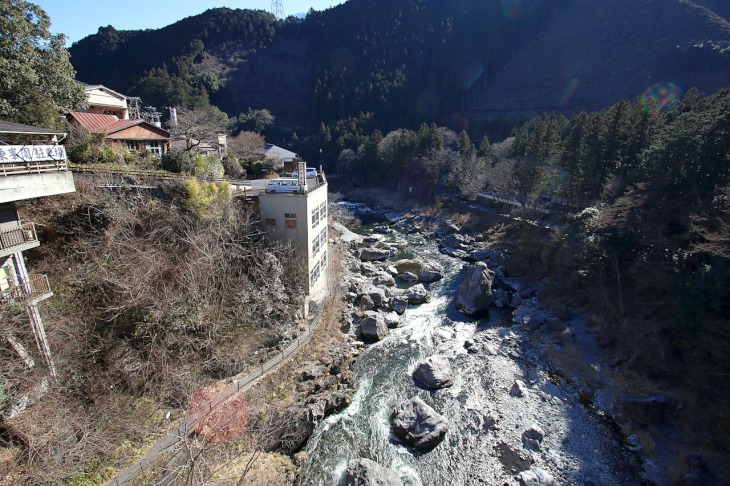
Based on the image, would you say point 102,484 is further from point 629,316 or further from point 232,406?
point 629,316

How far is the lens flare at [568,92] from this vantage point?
55.1 meters

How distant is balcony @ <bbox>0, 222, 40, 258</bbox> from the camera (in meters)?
7.72

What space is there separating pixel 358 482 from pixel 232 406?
4129 mm

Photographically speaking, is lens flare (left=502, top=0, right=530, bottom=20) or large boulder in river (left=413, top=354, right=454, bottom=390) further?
lens flare (left=502, top=0, right=530, bottom=20)

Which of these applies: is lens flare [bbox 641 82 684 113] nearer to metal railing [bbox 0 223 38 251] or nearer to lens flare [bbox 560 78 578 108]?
lens flare [bbox 560 78 578 108]

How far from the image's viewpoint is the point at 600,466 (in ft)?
30.0

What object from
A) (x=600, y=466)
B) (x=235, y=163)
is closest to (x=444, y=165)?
(x=235, y=163)

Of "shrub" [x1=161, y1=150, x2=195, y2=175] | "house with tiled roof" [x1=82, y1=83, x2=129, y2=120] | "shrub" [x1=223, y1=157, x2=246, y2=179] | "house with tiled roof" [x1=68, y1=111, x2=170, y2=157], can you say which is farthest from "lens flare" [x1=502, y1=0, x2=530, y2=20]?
"shrub" [x1=161, y1=150, x2=195, y2=175]

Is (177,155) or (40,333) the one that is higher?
(177,155)

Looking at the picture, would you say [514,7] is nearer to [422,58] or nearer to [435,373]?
[422,58]

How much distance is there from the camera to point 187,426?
888 cm

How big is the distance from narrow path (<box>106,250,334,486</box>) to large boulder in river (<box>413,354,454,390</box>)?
14.8 feet

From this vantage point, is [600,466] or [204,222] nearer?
[600,466]

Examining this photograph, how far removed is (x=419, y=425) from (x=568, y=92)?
6438cm
